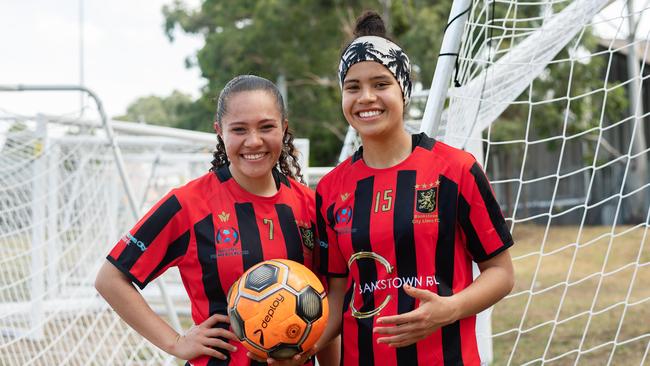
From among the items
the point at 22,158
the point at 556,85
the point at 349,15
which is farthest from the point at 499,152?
the point at 22,158

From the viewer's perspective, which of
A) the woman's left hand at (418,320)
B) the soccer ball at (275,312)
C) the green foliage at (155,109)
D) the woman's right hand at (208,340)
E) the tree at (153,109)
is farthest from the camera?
the tree at (153,109)

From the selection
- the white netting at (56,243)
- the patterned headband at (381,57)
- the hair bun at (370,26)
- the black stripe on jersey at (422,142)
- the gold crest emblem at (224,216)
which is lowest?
the white netting at (56,243)

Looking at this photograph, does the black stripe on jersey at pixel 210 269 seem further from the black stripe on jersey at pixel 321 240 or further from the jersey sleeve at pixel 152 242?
the black stripe on jersey at pixel 321 240

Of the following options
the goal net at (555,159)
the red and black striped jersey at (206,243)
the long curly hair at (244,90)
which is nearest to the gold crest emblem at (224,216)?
the red and black striped jersey at (206,243)

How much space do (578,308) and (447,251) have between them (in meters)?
6.99

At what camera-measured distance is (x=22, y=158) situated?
20.5 ft

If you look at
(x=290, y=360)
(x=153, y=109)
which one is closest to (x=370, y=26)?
(x=290, y=360)

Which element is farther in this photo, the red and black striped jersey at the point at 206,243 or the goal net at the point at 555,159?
the goal net at the point at 555,159

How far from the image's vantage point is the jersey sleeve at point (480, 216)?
2.14m

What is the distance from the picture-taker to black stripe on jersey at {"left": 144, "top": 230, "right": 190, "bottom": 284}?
91.1 inches

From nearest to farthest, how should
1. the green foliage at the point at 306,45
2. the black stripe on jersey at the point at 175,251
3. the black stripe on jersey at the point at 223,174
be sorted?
the black stripe on jersey at the point at 175,251, the black stripe on jersey at the point at 223,174, the green foliage at the point at 306,45

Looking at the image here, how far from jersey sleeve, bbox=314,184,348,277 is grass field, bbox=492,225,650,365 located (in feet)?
5.21

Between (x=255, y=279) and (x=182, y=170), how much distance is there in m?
10.8

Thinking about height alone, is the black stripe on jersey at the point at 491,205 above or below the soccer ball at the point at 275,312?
above
